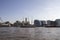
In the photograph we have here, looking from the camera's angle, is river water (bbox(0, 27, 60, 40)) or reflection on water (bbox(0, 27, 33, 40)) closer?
reflection on water (bbox(0, 27, 33, 40))

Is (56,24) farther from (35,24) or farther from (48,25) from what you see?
(35,24)

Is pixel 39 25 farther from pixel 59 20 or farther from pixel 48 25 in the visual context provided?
pixel 59 20

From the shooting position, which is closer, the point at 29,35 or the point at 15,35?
the point at 15,35

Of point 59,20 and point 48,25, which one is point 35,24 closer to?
point 48,25

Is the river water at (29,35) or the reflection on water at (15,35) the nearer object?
the reflection on water at (15,35)

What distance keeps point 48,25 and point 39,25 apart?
44.5 feet

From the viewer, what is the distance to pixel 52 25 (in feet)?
635

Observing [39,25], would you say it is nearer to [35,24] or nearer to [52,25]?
[35,24]

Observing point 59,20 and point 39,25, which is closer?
point 59,20

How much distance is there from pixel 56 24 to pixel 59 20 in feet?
27.3

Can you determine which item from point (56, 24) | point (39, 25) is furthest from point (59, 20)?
point (39, 25)

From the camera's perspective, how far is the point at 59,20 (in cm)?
18675

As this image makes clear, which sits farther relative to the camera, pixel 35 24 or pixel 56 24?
pixel 35 24

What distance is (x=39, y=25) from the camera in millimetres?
199250
